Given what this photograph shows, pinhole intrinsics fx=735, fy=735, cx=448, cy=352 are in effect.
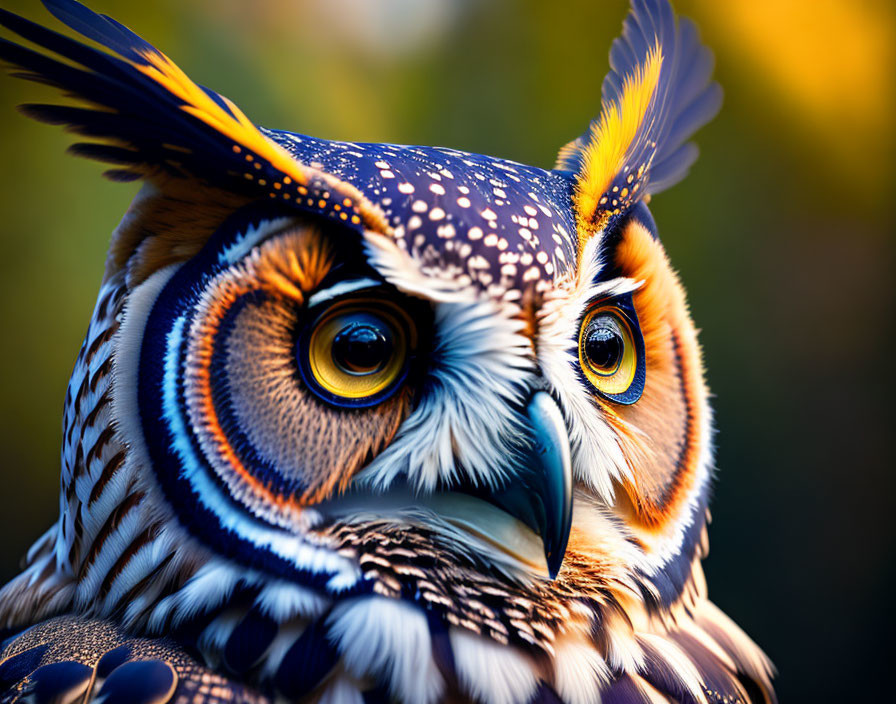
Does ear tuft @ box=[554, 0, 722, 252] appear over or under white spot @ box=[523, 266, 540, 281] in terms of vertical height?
over

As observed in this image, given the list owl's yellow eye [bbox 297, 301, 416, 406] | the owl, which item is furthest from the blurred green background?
owl's yellow eye [bbox 297, 301, 416, 406]

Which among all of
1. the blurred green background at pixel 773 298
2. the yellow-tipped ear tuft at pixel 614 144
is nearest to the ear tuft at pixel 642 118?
the yellow-tipped ear tuft at pixel 614 144

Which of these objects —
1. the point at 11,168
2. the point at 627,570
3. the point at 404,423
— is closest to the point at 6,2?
the point at 11,168

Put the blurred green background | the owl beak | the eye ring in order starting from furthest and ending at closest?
the blurred green background < the eye ring < the owl beak

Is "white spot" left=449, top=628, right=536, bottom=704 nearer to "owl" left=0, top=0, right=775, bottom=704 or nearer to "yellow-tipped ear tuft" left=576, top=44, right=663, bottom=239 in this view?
"owl" left=0, top=0, right=775, bottom=704

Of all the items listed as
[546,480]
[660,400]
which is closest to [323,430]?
[546,480]

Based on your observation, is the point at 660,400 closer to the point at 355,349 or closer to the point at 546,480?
the point at 546,480

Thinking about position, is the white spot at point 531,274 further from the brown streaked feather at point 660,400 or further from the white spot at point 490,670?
the white spot at point 490,670
